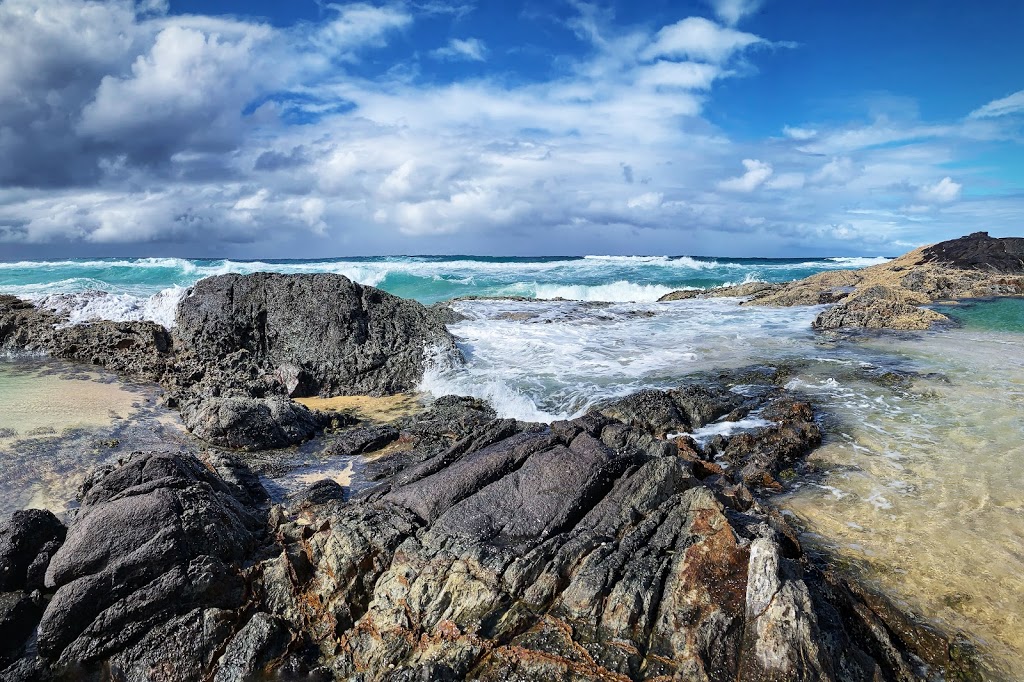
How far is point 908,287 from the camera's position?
70.4 ft

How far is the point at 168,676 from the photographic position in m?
3.54

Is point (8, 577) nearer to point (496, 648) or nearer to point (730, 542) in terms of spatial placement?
point (496, 648)

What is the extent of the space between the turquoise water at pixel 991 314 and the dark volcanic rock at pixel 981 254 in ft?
14.5

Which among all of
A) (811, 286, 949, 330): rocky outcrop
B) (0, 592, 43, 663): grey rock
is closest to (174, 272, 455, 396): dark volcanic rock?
(0, 592, 43, 663): grey rock

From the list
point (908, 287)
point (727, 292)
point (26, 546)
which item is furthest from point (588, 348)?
point (908, 287)

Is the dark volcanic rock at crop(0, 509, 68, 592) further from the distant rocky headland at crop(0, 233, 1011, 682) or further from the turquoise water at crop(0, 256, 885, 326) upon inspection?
the turquoise water at crop(0, 256, 885, 326)

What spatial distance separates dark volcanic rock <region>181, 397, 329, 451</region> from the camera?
24.2 feet

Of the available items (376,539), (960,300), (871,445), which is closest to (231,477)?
(376,539)

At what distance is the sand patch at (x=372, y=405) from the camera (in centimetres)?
884

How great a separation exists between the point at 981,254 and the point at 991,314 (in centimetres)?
971

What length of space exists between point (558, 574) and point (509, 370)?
7.23 m

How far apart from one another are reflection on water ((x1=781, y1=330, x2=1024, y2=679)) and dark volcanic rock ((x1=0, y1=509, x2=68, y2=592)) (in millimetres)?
5855

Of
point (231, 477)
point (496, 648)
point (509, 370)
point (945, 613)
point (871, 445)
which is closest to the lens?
point (496, 648)

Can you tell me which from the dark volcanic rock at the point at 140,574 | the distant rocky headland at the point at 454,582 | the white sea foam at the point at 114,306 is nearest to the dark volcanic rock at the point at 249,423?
the distant rocky headland at the point at 454,582
